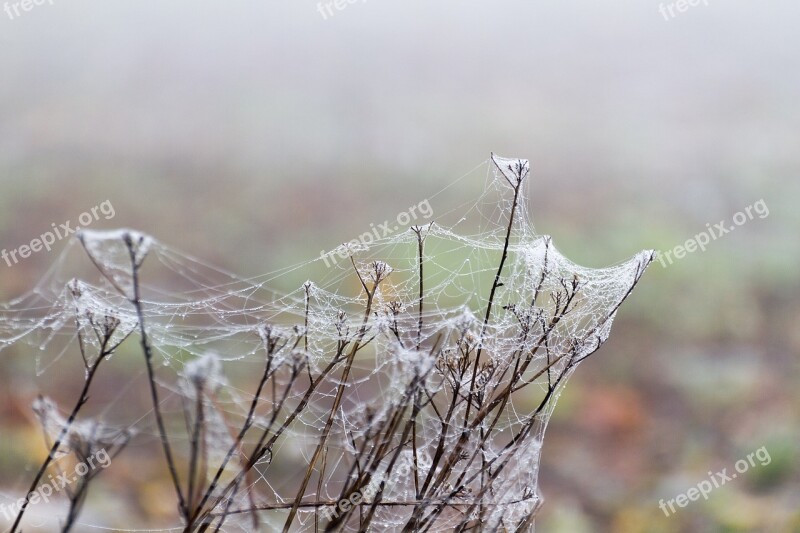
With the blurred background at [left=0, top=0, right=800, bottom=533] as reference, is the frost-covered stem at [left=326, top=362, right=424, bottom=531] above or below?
below

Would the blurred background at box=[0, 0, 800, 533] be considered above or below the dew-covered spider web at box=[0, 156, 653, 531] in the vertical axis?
above

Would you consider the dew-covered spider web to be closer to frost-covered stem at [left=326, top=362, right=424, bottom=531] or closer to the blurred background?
frost-covered stem at [left=326, top=362, right=424, bottom=531]

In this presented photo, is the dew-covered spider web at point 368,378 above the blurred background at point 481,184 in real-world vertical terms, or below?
below

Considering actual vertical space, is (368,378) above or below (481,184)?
below

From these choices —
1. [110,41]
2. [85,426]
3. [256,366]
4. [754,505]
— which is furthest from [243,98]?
[85,426]

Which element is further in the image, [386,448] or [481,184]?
[481,184]

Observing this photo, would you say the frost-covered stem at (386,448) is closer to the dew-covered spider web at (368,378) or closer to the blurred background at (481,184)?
the dew-covered spider web at (368,378)

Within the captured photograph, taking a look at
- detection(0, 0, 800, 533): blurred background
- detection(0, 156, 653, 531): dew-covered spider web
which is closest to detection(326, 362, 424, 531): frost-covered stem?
detection(0, 156, 653, 531): dew-covered spider web

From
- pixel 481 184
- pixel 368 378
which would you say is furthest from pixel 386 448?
pixel 481 184

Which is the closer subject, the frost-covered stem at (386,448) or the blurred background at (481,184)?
the frost-covered stem at (386,448)

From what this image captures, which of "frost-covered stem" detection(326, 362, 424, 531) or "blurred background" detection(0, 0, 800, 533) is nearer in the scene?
"frost-covered stem" detection(326, 362, 424, 531)

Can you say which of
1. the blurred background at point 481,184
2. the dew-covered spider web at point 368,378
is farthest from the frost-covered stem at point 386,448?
the blurred background at point 481,184

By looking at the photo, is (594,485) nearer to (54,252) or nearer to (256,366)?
(256,366)

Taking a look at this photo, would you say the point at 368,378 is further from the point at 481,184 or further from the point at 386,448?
the point at 481,184
